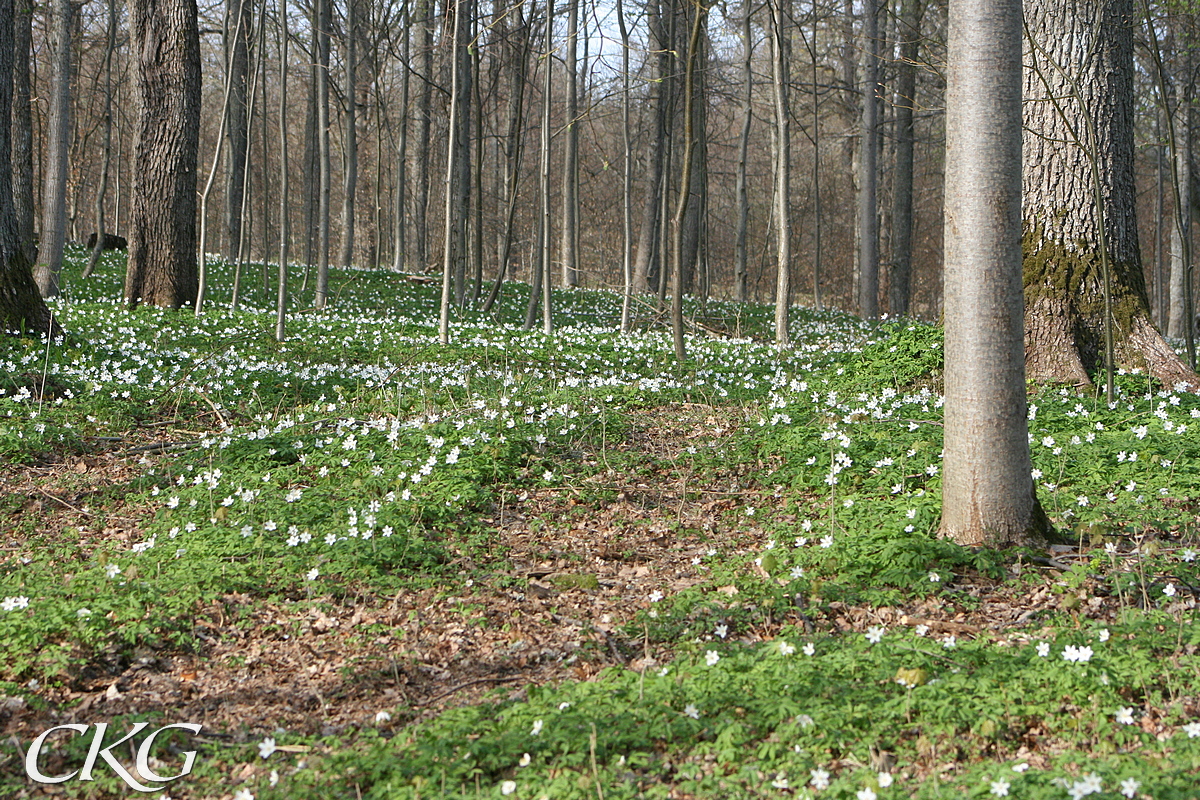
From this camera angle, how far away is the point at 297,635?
3.95 meters

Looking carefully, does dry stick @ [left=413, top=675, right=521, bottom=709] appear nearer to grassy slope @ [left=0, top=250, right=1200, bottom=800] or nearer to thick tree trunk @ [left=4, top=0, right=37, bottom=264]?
grassy slope @ [left=0, top=250, right=1200, bottom=800]

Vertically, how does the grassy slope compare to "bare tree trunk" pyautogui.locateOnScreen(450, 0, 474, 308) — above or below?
below

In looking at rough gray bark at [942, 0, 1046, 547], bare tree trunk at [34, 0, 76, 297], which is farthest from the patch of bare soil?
bare tree trunk at [34, 0, 76, 297]

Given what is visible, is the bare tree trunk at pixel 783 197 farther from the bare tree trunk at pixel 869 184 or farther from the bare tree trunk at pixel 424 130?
the bare tree trunk at pixel 424 130

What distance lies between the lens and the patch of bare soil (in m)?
3.40

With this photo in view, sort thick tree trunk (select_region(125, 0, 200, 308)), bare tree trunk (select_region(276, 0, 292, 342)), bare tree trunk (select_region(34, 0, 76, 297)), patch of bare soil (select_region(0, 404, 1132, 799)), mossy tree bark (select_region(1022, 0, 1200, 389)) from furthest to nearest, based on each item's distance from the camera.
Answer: bare tree trunk (select_region(34, 0, 76, 297)), thick tree trunk (select_region(125, 0, 200, 308)), bare tree trunk (select_region(276, 0, 292, 342)), mossy tree bark (select_region(1022, 0, 1200, 389)), patch of bare soil (select_region(0, 404, 1132, 799))

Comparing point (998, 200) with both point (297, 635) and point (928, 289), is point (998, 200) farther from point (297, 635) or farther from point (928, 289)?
point (928, 289)

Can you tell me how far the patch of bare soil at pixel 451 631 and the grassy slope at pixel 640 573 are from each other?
0.03m

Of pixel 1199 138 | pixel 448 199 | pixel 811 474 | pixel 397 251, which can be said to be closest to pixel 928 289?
pixel 1199 138

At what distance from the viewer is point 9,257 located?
316 inches

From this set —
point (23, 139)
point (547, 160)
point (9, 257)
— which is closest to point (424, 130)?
point (23, 139)

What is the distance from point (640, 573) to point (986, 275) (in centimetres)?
217

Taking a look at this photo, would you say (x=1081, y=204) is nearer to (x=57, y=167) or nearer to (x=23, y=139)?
(x=57, y=167)

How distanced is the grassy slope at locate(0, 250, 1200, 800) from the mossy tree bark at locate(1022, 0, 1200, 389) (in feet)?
1.67
